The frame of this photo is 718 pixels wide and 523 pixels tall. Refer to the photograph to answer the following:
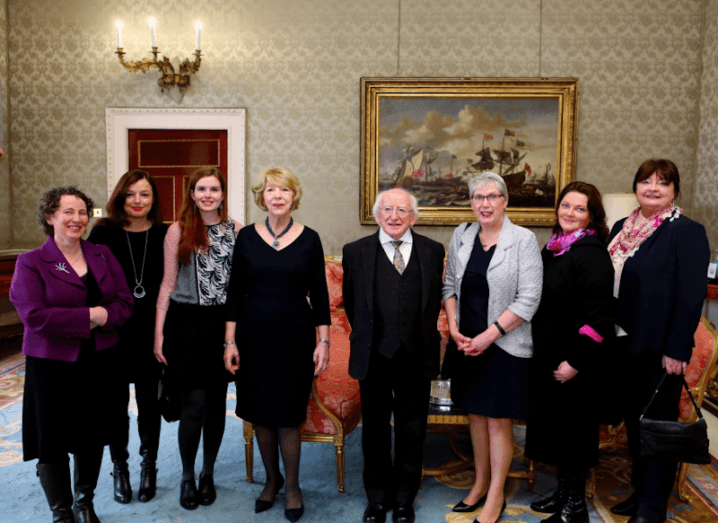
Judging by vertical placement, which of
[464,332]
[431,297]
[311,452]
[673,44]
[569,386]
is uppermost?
[673,44]

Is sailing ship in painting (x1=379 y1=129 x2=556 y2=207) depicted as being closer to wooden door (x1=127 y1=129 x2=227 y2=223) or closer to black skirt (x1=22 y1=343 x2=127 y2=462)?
wooden door (x1=127 y1=129 x2=227 y2=223)

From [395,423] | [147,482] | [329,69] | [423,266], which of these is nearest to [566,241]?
[423,266]

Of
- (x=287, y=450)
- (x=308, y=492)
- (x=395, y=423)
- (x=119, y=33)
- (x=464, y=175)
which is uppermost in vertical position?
(x=119, y=33)

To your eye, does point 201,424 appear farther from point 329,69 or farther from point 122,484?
point 329,69

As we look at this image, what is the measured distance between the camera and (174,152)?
5.50 metres

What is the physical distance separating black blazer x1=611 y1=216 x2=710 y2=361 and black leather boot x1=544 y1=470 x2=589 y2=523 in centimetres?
64

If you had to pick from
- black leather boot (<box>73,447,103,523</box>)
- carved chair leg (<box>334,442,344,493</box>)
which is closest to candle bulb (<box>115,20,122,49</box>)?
black leather boot (<box>73,447,103,523</box>)

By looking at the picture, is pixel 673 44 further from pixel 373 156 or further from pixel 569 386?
pixel 569 386

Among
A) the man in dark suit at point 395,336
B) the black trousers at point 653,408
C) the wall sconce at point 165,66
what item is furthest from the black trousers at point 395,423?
the wall sconce at point 165,66

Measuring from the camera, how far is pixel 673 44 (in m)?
5.18

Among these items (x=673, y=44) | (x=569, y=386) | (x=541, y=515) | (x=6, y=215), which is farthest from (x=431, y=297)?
(x=6, y=215)

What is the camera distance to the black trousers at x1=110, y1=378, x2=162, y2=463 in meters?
2.53

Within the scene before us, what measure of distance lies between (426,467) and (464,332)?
1.08 metres

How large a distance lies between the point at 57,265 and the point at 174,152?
3.68 metres
